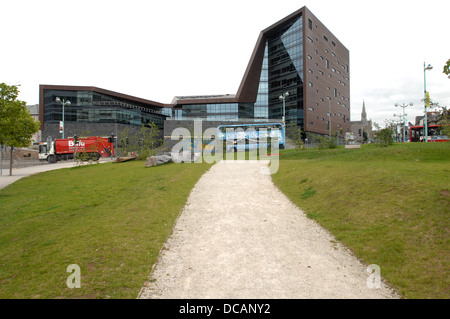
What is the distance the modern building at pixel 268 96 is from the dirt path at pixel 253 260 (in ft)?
191

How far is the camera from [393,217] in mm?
6074

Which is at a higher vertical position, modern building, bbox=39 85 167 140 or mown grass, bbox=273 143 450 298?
modern building, bbox=39 85 167 140

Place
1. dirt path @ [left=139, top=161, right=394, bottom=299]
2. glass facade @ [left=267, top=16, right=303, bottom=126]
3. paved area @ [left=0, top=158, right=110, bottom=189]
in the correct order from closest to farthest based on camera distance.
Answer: dirt path @ [left=139, top=161, right=394, bottom=299] < paved area @ [left=0, top=158, right=110, bottom=189] < glass facade @ [left=267, top=16, right=303, bottom=126]

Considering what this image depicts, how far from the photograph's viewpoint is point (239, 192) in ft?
36.8

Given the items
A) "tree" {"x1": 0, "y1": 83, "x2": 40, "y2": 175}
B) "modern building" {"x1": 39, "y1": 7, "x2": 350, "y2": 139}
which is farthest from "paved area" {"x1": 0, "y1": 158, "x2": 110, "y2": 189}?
"modern building" {"x1": 39, "y1": 7, "x2": 350, "y2": 139}

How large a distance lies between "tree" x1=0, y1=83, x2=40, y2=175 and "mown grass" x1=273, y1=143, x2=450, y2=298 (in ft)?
57.0

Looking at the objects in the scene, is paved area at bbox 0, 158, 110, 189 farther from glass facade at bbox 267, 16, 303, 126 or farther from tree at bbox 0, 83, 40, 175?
glass facade at bbox 267, 16, 303, 126

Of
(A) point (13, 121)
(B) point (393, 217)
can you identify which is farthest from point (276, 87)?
(B) point (393, 217)

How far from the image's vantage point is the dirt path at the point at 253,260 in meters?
4.03

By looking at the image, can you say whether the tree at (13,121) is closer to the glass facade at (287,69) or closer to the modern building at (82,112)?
the modern building at (82,112)

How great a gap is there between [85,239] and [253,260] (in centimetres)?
391

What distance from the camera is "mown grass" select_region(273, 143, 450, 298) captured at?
4.28 m

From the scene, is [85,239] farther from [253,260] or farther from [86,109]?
[86,109]
